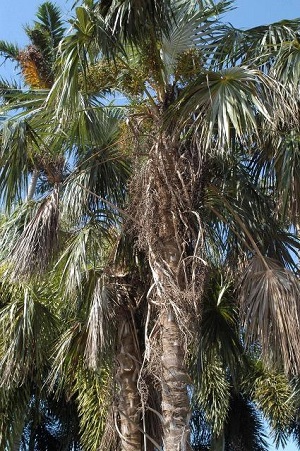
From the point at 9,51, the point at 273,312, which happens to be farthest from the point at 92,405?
the point at 9,51

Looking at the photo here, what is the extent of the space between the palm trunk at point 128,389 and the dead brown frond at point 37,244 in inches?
48.1

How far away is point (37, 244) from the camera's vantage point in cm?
675

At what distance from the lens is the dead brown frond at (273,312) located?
5.82m

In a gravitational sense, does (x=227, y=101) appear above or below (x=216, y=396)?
above

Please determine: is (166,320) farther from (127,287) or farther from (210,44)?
(210,44)

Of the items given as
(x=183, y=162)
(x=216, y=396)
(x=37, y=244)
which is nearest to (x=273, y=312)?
(x=183, y=162)

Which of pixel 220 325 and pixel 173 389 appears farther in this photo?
pixel 220 325

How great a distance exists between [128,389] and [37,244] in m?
1.80

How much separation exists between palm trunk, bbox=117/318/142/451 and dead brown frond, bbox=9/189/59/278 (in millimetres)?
1222

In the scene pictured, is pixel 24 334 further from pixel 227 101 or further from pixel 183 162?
pixel 227 101

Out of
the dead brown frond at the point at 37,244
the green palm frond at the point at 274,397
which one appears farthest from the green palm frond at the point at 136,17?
the green palm frond at the point at 274,397

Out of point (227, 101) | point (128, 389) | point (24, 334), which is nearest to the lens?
point (227, 101)

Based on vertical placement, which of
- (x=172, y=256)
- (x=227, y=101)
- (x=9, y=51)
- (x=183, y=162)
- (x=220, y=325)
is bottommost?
(x=220, y=325)

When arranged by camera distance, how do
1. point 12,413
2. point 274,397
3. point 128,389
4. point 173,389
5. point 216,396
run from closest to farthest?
point 173,389
point 128,389
point 12,413
point 216,396
point 274,397
